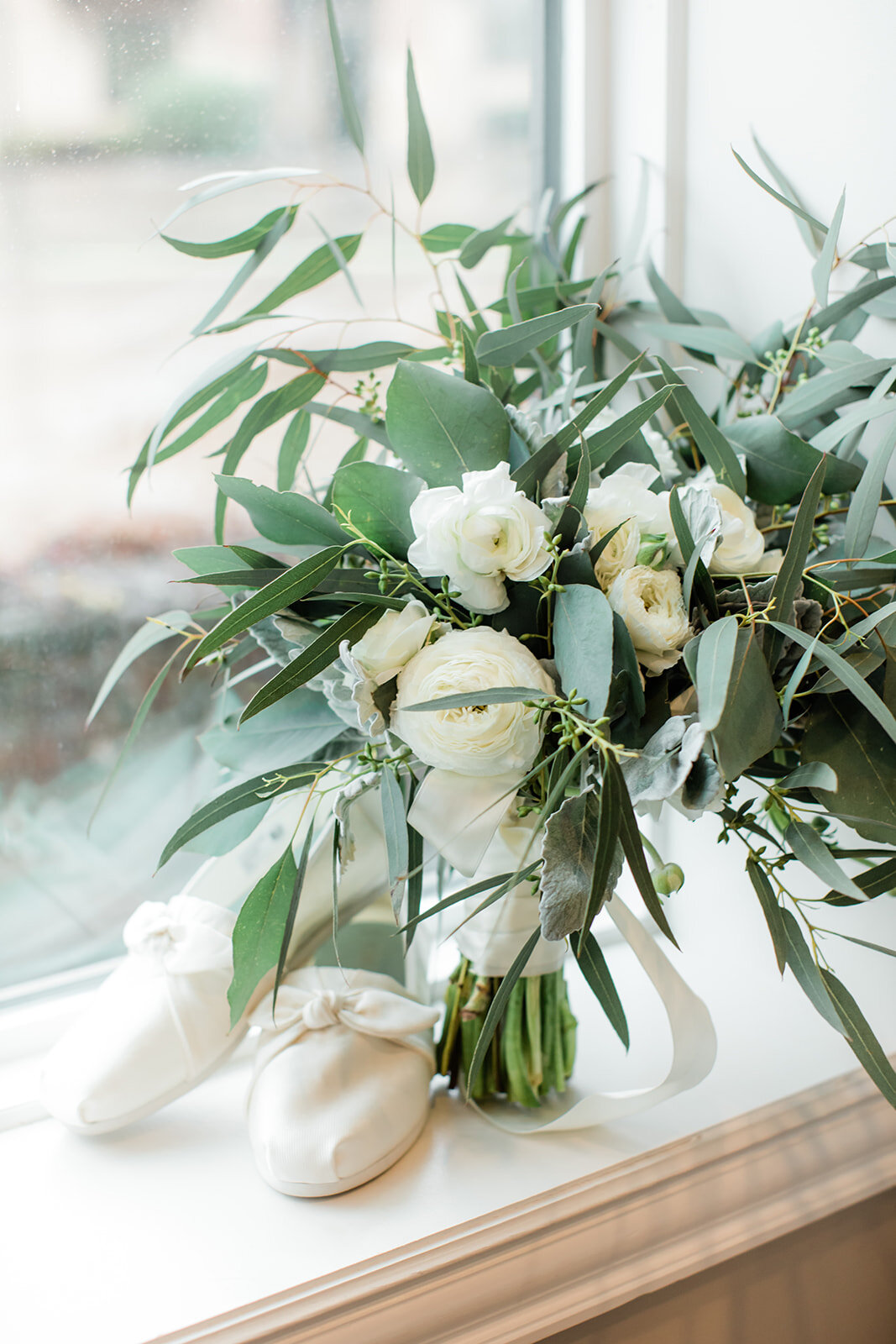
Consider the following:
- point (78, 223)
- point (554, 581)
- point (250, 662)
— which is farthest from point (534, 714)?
point (78, 223)

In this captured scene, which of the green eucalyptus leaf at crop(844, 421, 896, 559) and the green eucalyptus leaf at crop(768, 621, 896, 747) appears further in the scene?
the green eucalyptus leaf at crop(844, 421, 896, 559)

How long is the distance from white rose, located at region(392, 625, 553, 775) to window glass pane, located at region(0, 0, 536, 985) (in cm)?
29

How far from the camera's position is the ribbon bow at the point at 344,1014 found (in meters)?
0.73

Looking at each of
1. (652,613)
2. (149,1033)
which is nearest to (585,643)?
(652,613)

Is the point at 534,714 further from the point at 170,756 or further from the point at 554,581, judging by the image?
the point at 170,756

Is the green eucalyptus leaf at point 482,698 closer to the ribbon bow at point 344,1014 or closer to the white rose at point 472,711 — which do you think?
Result: the white rose at point 472,711

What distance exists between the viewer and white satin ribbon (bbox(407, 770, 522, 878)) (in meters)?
0.56

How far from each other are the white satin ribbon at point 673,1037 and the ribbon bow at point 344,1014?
14cm

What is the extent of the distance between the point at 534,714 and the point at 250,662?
0.51m

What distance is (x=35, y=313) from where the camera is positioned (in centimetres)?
80

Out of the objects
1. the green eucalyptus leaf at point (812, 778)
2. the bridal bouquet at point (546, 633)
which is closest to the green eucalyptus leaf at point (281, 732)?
the bridal bouquet at point (546, 633)

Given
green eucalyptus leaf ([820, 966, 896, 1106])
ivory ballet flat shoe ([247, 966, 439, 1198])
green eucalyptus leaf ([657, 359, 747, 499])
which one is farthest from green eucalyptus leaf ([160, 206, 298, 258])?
green eucalyptus leaf ([820, 966, 896, 1106])

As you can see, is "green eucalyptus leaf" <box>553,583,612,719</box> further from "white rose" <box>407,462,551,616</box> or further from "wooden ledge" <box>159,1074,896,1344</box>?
"wooden ledge" <box>159,1074,896,1344</box>

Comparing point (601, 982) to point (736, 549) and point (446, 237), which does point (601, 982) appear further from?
point (446, 237)
